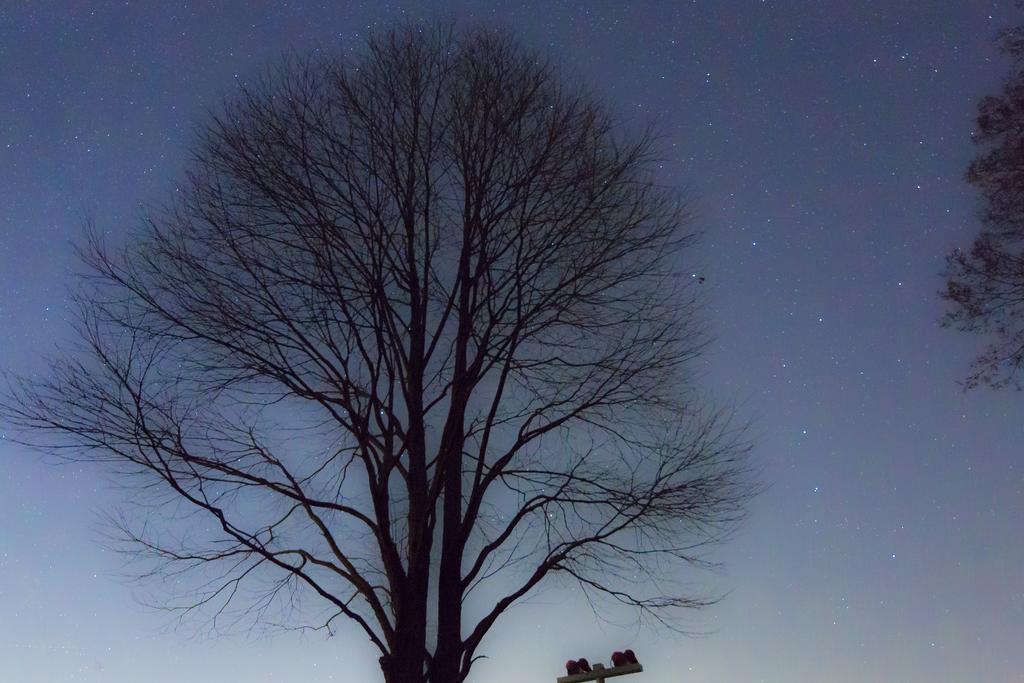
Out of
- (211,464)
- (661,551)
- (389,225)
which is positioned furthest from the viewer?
(389,225)

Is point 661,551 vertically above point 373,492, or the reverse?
point 373,492

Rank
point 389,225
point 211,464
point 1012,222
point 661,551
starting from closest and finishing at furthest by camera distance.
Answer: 1. point 211,464
2. point 661,551
3. point 389,225
4. point 1012,222

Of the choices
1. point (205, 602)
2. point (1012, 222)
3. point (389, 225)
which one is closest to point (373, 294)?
point (389, 225)

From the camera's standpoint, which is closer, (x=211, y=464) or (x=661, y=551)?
(x=211, y=464)

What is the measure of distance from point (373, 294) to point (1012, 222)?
18.0 ft

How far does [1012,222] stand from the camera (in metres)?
8.38

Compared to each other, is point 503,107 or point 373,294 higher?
point 503,107

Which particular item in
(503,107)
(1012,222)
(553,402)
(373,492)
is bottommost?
(373,492)

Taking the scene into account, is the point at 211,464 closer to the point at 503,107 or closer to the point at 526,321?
the point at 526,321

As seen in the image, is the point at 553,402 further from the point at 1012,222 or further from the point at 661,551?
the point at 1012,222

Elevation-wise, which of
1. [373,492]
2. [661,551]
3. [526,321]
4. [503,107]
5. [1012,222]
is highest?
[503,107]

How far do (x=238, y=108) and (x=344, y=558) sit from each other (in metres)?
3.25

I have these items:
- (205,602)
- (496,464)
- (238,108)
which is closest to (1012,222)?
(496,464)

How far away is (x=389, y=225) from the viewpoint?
23.3 ft
